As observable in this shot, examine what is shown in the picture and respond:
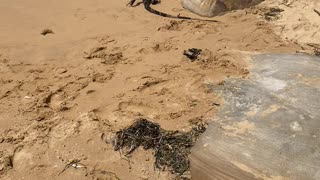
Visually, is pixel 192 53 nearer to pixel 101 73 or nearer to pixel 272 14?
pixel 101 73

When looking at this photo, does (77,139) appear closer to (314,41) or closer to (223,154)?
(223,154)

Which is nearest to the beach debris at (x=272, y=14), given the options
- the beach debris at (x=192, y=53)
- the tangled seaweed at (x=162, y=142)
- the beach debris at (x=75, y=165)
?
the beach debris at (x=192, y=53)

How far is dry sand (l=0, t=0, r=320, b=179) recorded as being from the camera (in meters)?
3.12

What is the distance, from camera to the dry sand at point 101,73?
312 cm

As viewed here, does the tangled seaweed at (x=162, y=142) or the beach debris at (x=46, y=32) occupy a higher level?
the tangled seaweed at (x=162, y=142)

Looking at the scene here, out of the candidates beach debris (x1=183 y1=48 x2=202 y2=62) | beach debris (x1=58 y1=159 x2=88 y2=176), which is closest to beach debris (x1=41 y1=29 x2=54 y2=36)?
beach debris (x1=183 y1=48 x2=202 y2=62)

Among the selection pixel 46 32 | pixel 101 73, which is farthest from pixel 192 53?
pixel 46 32

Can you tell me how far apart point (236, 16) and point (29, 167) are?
3387 mm

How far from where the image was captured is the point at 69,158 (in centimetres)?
306

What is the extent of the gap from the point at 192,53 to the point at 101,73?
3.25ft

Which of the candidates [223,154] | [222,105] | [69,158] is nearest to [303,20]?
[222,105]

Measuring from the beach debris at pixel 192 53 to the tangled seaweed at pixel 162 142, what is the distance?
122 centimetres

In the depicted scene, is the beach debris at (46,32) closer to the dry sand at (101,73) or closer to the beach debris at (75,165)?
the dry sand at (101,73)

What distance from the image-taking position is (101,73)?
4.15 m
